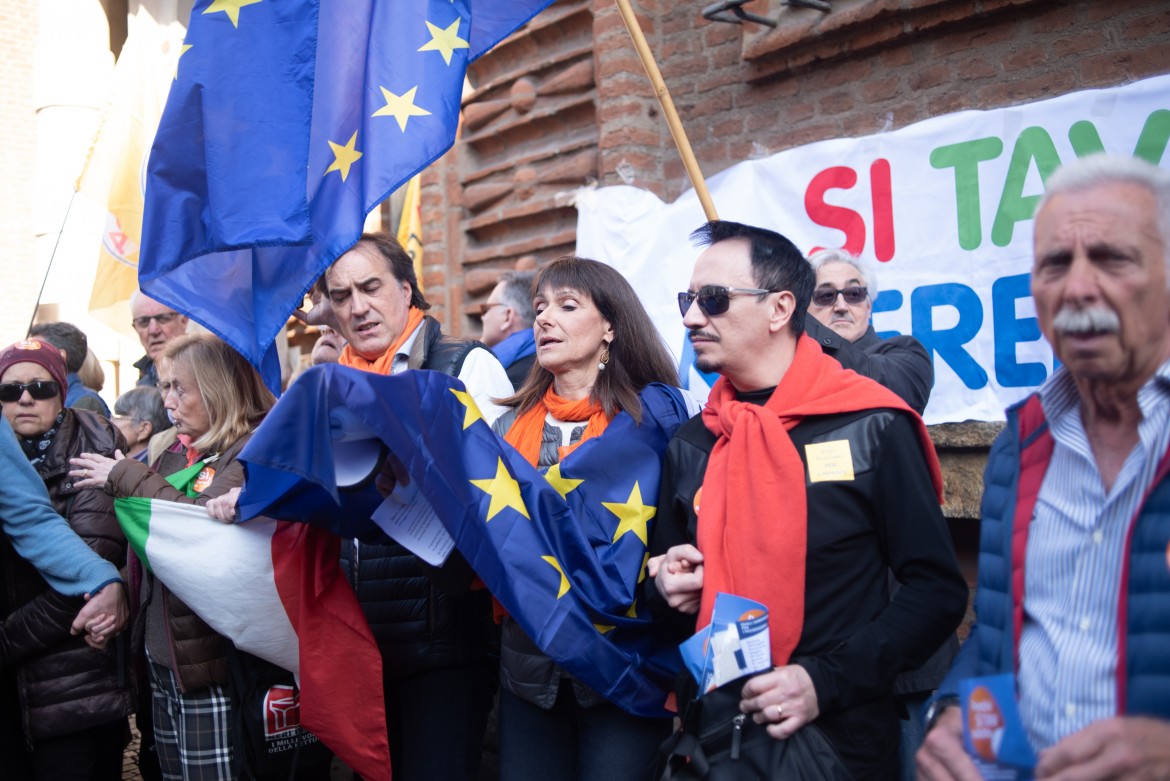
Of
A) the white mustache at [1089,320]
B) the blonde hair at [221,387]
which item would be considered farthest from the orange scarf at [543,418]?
the white mustache at [1089,320]

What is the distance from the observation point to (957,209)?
4.01 m

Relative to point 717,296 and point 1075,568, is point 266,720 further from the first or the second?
point 1075,568

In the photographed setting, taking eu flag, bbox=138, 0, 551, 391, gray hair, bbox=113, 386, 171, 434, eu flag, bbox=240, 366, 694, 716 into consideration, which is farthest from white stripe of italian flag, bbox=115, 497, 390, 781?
gray hair, bbox=113, 386, 171, 434

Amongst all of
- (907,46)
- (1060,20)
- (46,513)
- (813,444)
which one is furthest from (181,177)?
(1060,20)

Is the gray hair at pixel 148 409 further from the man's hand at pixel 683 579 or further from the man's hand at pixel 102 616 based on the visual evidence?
the man's hand at pixel 683 579

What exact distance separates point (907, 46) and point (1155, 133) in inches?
57.1

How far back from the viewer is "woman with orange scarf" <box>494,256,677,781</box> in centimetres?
260

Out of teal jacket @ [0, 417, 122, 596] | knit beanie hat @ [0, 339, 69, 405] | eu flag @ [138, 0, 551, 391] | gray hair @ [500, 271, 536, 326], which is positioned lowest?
teal jacket @ [0, 417, 122, 596]

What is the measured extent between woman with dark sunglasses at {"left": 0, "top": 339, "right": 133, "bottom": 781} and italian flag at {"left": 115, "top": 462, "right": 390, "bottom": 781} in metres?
0.54

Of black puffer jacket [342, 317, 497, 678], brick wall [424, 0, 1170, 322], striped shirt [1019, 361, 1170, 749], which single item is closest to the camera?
striped shirt [1019, 361, 1170, 749]

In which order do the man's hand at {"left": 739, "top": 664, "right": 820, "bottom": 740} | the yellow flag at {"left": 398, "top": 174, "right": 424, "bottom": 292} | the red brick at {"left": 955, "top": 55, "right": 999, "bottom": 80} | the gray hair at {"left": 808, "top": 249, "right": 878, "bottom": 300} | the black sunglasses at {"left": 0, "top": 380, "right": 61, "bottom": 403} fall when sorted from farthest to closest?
the yellow flag at {"left": 398, "top": 174, "right": 424, "bottom": 292}
the red brick at {"left": 955, "top": 55, "right": 999, "bottom": 80}
the gray hair at {"left": 808, "top": 249, "right": 878, "bottom": 300}
the black sunglasses at {"left": 0, "top": 380, "right": 61, "bottom": 403}
the man's hand at {"left": 739, "top": 664, "right": 820, "bottom": 740}

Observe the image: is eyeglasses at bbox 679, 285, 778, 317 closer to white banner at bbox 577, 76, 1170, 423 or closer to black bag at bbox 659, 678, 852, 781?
black bag at bbox 659, 678, 852, 781

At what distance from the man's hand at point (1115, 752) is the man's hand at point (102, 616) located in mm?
2937

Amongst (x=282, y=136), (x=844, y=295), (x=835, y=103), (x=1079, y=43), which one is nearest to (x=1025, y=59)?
(x=1079, y=43)
